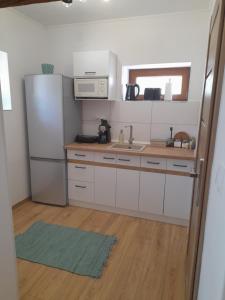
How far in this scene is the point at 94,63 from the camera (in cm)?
285

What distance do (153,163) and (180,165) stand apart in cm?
31

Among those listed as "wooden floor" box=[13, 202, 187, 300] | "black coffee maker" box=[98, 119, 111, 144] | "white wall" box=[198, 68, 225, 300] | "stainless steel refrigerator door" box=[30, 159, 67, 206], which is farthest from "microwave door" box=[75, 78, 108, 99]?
"white wall" box=[198, 68, 225, 300]

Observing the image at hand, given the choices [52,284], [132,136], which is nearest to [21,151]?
[132,136]

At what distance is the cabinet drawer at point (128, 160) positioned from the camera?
2662 mm

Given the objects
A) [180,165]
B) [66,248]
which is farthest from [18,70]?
[180,165]

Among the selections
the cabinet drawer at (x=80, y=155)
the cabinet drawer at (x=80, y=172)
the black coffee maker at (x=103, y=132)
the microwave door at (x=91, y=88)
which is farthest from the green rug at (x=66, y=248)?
the microwave door at (x=91, y=88)

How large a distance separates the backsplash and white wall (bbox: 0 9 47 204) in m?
0.92

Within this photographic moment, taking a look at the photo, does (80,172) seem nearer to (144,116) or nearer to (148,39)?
(144,116)

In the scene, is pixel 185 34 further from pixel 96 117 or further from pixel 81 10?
pixel 96 117

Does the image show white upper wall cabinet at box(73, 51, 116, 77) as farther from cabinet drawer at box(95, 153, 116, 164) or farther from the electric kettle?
cabinet drawer at box(95, 153, 116, 164)

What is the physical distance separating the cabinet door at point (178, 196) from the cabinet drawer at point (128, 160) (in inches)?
15.9

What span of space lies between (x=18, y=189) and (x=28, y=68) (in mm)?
1737

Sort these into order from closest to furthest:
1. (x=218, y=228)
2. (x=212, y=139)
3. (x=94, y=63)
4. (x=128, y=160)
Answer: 1. (x=218, y=228)
2. (x=212, y=139)
3. (x=128, y=160)
4. (x=94, y=63)

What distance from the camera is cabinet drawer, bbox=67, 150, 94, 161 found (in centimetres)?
287
